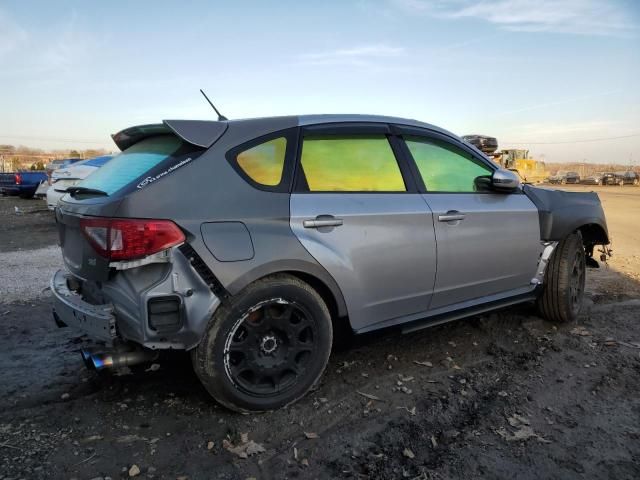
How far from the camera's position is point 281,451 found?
2.59 m

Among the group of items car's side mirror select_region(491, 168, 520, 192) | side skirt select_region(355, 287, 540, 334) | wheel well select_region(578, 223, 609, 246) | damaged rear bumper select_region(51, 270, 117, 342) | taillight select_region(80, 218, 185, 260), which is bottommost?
side skirt select_region(355, 287, 540, 334)

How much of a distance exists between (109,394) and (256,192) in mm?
1623

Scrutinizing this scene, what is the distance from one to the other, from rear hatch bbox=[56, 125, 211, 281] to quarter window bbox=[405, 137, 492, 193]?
1634 mm

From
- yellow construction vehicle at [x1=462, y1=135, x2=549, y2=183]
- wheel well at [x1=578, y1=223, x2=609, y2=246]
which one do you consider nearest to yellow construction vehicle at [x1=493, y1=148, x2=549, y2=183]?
yellow construction vehicle at [x1=462, y1=135, x2=549, y2=183]

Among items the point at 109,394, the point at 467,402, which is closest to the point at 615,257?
the point at 467,402

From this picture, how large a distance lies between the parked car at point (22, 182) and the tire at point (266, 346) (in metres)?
21.1

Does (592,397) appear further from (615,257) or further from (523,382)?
(615,257)

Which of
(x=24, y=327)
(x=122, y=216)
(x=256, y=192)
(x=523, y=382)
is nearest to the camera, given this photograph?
(x=122, y=216)

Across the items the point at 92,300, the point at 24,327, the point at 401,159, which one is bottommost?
the point at 24,327

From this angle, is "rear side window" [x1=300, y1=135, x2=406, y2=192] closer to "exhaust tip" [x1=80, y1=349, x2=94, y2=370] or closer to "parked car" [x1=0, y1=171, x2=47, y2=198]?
"exhaust tip" [x1=80, y1=349, x2=94, y2=370]

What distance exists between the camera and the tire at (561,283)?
14.4 feet

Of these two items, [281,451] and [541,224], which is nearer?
[281,451]

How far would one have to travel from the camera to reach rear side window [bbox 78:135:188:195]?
2.80 m

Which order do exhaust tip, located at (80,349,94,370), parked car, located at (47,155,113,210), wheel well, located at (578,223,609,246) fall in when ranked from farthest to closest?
parked car, located at (47,155,113,210)
wheel well, located at (578,223,609,246)
exhaust tip, located at (80,349,94,370)
